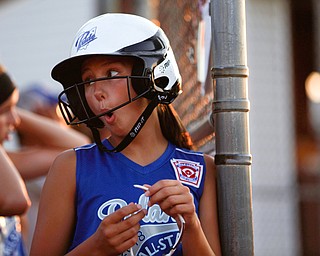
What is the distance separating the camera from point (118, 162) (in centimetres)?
314

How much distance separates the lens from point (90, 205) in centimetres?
304

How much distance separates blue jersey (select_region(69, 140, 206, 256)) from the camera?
3.02m

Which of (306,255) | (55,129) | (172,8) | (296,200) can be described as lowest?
(306,255)

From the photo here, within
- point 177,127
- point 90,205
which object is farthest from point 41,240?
point 177,127

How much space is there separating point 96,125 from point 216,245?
0.61 meters

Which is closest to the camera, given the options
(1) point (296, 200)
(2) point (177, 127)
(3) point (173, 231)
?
(3) point (173, 231)

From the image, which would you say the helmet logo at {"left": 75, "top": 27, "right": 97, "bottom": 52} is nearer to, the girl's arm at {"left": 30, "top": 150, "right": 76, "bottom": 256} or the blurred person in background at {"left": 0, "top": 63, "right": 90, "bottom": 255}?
the girl's arm at {"left": 30, "top": 150, "right": 76, "bottom": 256}

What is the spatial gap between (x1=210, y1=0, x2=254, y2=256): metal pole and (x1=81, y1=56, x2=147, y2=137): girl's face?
0.32 m

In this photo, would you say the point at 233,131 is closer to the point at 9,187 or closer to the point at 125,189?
the point at 125,189

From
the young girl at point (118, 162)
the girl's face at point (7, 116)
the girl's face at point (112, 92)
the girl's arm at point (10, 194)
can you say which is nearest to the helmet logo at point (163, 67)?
the young girl at point (118, 162)

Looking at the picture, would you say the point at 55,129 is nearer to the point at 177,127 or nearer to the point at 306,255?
the point at 177,127

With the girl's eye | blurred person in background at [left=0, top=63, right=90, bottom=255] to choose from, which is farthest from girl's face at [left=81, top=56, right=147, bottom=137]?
blurred person in background at [left=0, top=63, right=90, bottom=255]

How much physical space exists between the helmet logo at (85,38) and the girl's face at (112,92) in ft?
0.19

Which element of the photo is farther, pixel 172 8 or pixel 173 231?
pixel 172 8
